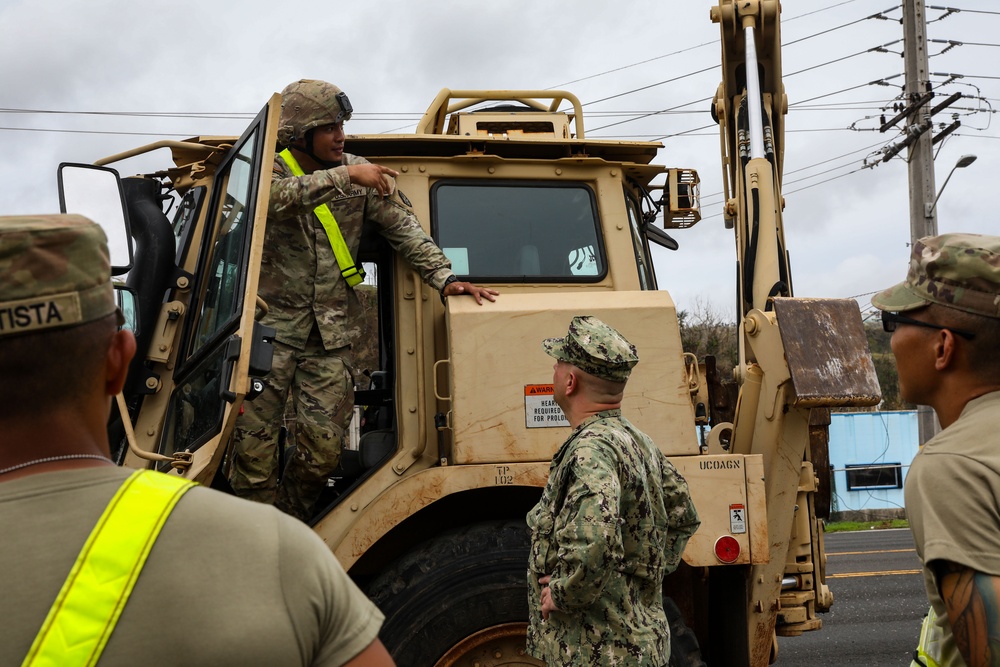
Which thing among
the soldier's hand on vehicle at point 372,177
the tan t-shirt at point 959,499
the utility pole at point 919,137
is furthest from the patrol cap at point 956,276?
the utility pole at point 919,137

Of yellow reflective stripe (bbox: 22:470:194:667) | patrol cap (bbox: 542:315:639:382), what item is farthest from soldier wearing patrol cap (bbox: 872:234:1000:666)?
yellow reflective stripe (bbox: 22:470:194:667)

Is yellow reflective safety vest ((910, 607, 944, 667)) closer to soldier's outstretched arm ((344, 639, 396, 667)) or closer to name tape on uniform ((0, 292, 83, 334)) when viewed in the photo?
soldier's outstretched arm ((344, 639, 396, 667))

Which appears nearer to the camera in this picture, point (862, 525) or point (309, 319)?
point (309, 319)

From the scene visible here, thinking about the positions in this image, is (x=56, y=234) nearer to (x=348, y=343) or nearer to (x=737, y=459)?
(x=348, y=343)

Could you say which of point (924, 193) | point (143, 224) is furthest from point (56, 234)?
point (924, 193)

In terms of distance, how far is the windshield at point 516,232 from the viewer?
4.26m

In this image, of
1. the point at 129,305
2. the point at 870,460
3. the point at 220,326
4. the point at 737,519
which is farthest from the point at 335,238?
the point at 870,460

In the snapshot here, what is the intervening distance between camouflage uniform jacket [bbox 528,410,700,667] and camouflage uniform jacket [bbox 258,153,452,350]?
1.24 metres

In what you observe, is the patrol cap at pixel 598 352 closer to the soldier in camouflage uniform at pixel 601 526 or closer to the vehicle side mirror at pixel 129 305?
the soldier in camouflage uniform at pixel 601 526

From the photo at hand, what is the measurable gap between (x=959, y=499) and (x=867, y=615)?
700 centimetres

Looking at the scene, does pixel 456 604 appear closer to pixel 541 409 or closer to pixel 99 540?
pixel 541 409

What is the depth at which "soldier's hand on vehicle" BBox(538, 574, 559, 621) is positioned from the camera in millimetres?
2918

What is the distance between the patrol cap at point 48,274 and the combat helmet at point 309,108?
2744 millimetres

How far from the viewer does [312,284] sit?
4.05 metres
